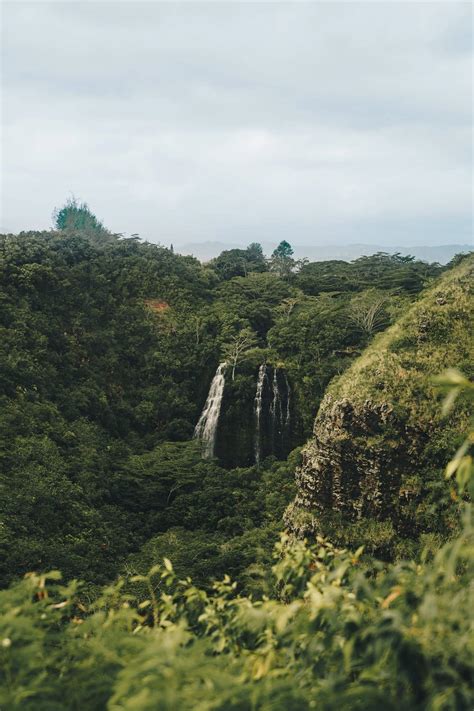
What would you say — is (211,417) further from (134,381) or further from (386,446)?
(386,446)

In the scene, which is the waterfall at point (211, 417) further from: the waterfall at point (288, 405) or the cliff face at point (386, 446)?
the cliff face at point (386, 446)

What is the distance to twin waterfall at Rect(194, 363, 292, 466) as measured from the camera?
2586 centimetres

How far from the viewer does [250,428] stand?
26062 millimetres

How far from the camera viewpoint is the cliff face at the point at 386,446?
1466 centimetres

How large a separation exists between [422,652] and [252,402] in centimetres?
2379

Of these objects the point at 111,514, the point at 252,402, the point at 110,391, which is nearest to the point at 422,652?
the point at 111,514

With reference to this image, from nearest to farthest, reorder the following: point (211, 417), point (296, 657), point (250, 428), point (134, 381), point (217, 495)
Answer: point (296, 657)
point (217, 495)
point (250, 428)
point (211, 417)
point (134, 381)

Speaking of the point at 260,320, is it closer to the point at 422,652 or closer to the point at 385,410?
the point at 385,410

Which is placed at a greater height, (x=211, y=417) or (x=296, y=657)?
(x=296, y=657)

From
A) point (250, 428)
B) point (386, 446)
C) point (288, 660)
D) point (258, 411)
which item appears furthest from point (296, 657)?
point (250, 428)

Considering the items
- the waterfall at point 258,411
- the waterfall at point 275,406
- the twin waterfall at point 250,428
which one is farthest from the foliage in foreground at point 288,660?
the waterfall at point 275,406

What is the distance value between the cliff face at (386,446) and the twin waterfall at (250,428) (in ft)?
26.4

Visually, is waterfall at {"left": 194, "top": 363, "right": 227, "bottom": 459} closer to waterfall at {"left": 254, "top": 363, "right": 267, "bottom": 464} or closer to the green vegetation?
the green vegetation

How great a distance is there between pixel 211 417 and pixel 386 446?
12405mm
